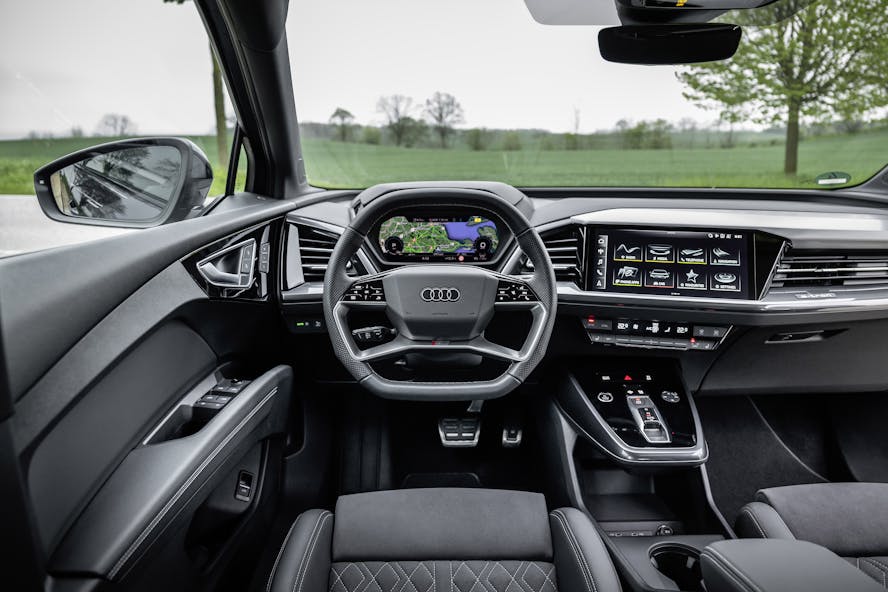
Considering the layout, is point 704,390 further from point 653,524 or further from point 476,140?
point 476,140

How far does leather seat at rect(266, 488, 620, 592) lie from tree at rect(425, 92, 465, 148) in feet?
5.72

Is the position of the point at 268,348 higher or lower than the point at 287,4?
lower

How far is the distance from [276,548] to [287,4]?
6.53 ft

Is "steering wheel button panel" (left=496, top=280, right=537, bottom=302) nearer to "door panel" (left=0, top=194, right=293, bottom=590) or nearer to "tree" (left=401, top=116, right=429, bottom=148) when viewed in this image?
"door panel" (left=0, top=194, right=293, bottom=590)

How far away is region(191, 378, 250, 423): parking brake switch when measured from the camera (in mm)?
1768

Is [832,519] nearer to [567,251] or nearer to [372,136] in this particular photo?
[567,251]


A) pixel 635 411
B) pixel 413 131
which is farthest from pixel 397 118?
pixel 635 411

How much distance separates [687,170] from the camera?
9.48ft

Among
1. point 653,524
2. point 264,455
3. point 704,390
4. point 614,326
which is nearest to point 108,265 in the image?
point 264,455

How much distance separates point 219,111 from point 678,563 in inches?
93.9

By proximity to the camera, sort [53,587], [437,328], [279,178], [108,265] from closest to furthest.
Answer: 1. [53,587]
2. [108,265]
3. [437,328]
4. [279,178]

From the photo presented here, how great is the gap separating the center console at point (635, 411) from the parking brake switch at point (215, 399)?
136cm

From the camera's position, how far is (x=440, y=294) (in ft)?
6.62

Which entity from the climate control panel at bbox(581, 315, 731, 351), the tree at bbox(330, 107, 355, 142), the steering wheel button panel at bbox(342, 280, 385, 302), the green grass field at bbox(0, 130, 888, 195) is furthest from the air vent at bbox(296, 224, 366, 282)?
the climate control panel at bbox(581, 315, 731, 351)
